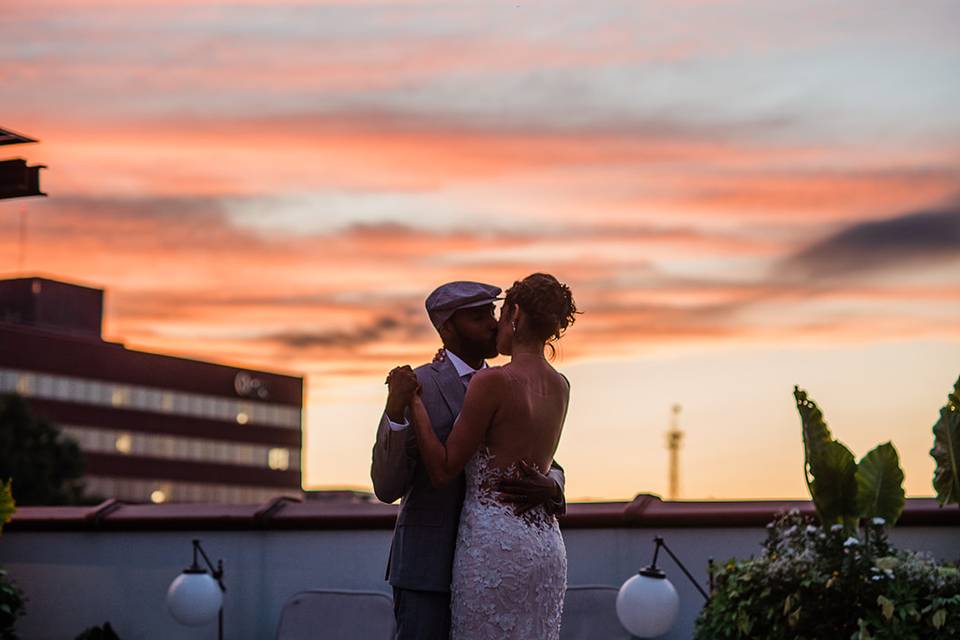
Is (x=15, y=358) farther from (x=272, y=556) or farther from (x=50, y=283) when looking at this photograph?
(x=272, y=556)

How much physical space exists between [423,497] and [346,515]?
6189 millimetres

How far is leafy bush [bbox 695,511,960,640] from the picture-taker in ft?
30.8

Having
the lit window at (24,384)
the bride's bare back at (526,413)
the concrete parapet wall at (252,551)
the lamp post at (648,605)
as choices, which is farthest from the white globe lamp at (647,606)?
the lit window at (24,384)

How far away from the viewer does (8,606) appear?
12.9 meters

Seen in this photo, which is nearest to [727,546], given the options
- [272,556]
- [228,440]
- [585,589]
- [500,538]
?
[585,589]

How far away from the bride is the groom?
5cm

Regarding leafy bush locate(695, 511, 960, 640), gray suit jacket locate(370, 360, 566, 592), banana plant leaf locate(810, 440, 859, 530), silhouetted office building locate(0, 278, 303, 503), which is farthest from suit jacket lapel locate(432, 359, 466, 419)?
silhouetted office building locate(0, 278, 303, 503)

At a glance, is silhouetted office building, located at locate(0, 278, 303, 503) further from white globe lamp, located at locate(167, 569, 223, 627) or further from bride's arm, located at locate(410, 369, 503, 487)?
bride's arm, located at locate(410, 369, 503, 487)

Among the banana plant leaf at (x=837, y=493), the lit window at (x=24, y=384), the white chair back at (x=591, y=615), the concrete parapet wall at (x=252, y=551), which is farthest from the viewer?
the lit window at (x=24, y=384)

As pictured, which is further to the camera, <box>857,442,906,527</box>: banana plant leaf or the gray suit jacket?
<box>857,442,906,527</box>: banana plant leaf

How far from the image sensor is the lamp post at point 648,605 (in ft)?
33.6

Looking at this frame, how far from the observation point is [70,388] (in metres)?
116

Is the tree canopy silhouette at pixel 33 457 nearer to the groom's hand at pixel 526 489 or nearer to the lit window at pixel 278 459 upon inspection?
the lit window at pixel 278 459

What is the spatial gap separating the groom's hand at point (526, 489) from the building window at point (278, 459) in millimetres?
131203
